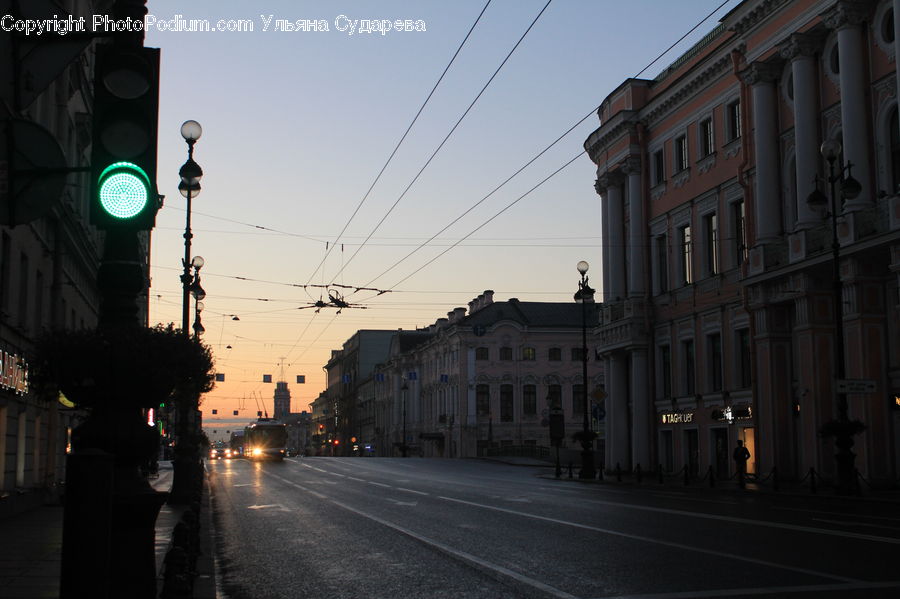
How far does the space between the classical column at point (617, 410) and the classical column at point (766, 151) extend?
13827 mm

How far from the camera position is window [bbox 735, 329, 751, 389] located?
37.8 metres

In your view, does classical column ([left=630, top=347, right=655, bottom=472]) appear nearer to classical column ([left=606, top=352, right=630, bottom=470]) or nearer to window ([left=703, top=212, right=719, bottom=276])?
classical column ([left=606, top=352, right=630, bottom=470])

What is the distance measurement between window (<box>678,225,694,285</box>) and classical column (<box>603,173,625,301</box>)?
15.7 feet

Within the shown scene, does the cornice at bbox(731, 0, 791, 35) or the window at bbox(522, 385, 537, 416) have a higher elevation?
the cornice at bbox(731, 0, 791, 35)

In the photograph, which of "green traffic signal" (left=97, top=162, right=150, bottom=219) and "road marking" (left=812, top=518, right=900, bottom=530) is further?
"road marking" (left=812, top=518, right=900, bottom=530)

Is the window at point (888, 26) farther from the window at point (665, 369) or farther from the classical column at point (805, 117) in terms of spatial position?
the window at point (665, 369)

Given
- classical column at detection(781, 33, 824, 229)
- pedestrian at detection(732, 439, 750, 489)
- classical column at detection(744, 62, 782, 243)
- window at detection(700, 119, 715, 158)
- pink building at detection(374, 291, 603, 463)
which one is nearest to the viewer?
pedestrian at detection(732, 439, 750, 489)

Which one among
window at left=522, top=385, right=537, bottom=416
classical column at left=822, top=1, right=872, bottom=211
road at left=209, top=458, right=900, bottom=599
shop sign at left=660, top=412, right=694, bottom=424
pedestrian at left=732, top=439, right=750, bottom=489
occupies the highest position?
classical column at left=822, top=1, right=872, bottom=211

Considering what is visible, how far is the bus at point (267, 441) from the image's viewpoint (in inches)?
2822

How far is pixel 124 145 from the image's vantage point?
18.2 feet

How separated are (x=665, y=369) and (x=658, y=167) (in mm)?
8919

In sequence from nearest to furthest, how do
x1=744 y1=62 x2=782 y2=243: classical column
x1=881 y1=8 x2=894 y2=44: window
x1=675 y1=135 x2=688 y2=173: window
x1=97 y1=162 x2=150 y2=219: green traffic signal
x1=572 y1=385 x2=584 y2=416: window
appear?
x1=97 y1=162 x2=150 y2=219: green traffic signal → x1=881 y1=8 x2=894 y2=44: window → x1=744 y1=62 x2=782 y2=243: classical column → x1=675 y1=135 x2=688 y2=173: window → x1=572 y1=385 x2=584 y2=416: window

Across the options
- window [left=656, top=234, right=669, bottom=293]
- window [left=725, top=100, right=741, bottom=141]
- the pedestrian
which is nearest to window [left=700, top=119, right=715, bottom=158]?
window [left=725, top=100, right=741, bottom=141]

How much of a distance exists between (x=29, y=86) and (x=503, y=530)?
12796 millimetres
